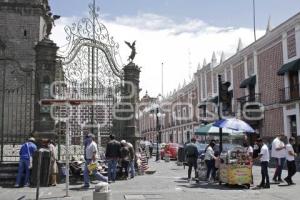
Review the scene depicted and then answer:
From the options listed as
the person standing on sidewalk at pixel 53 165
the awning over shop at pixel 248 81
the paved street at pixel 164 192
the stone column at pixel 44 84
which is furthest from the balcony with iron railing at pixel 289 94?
the person standing on sidewalk at pixel 53 165

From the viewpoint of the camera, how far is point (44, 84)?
15797 millimetres

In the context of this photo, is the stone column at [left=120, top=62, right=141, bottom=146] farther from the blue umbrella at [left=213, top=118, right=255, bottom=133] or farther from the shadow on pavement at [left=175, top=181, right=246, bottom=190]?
the shadow on pavement at [left=175, top=181, right=246, bottom=190]

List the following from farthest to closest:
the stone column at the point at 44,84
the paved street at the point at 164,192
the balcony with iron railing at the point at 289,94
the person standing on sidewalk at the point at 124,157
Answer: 1. the balcony with iron railing at the point at 289,94
2. the person standing on sidewalk at the point at 124,157
3. the stone column at the point at 44,84
4. the paved street at the point at 164,192

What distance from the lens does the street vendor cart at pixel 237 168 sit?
13.7m

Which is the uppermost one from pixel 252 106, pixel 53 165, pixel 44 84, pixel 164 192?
pixel 252 106

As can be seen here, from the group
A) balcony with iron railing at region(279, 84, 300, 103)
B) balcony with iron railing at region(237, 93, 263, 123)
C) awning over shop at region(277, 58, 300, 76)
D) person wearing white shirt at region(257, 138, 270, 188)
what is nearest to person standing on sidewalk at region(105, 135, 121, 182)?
person wearing white shirt at region(257, 138, 270, 188)

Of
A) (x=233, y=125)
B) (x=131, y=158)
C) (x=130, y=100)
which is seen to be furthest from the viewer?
(x=130, y=100)

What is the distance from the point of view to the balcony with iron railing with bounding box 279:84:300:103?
29.2 meters

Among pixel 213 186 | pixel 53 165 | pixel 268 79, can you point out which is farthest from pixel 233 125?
pixel 268 79

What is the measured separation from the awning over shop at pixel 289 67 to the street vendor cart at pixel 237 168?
51.7ft

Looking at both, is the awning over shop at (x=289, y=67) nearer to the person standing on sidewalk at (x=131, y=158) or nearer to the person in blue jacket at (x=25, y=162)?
the person standing on sidewalk at (x=131, y=158)

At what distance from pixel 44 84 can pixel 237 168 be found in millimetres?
7095

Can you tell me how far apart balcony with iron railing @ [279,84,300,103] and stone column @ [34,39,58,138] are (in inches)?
708

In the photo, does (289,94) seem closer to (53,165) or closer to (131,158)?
(131,158)
